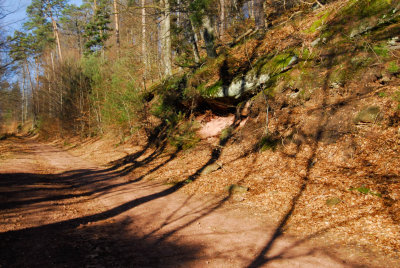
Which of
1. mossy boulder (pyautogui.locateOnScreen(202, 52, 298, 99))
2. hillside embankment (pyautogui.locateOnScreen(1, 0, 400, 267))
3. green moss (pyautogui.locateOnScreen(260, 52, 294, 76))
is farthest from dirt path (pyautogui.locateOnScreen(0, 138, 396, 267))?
green moss (pyautogui.locateOnScreen(260, 52, 294, 76))

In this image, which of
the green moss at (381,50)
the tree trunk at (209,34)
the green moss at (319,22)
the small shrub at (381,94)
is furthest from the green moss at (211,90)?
the small shrub at (381,94)

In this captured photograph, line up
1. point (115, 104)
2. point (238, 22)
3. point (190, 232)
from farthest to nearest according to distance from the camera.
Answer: point (238, 22) < point (115, 104) < point (190, 232)

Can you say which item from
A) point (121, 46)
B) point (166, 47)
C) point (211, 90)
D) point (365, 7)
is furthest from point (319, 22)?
point (121, 46)

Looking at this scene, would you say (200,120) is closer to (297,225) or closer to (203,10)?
(203,10)

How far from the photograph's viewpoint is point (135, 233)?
16.9 ft

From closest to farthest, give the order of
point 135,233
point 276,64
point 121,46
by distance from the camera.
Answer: point 135,233 → point 276,64 → point 121,46

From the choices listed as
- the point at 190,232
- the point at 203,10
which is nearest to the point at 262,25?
the point at 203,10

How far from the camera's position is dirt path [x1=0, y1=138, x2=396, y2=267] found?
3.97 metres

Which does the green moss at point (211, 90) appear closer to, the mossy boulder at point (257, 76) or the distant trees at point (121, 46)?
the mossy boulder at point (257, 76)

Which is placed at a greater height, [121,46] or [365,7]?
[121,46]

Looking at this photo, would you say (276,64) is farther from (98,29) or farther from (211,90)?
(98,29)

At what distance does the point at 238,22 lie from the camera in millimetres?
19219

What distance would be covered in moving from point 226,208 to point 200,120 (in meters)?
8.13

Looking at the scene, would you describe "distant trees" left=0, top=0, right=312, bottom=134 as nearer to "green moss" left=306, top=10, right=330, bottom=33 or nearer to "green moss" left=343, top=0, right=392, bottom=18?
"green moss" left=306, top=10, right=330, bottom=33
